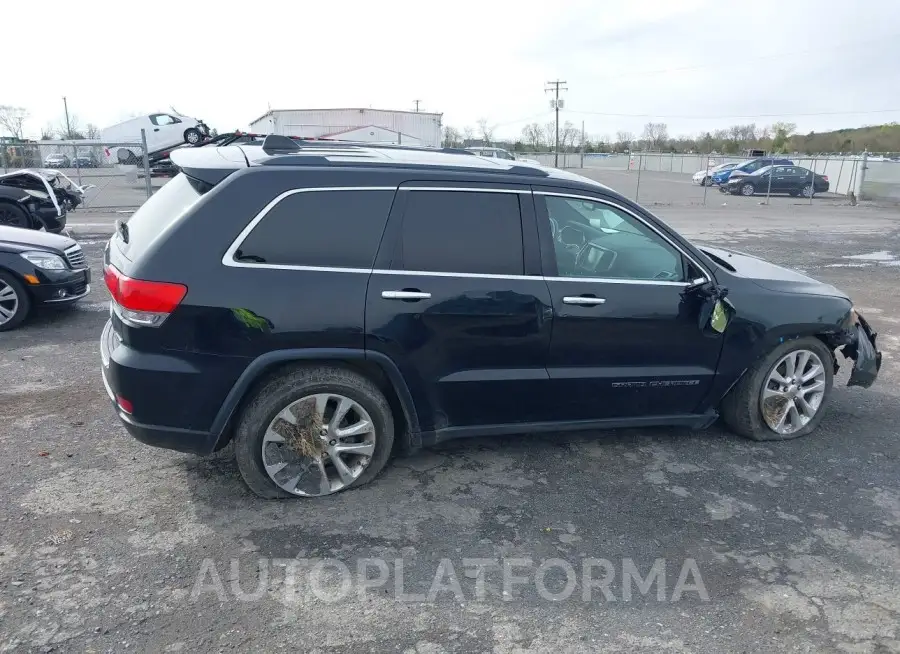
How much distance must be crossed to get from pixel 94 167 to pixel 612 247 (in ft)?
65.0

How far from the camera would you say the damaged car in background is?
38.0ft

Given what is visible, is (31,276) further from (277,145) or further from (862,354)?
(862,354)

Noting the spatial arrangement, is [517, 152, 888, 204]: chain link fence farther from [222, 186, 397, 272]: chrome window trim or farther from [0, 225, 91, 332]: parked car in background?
[222, 186, 397, 272]: chrome window trim

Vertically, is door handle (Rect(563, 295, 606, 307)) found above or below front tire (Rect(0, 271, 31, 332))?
above

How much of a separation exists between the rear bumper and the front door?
185cm

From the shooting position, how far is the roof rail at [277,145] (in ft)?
13.1

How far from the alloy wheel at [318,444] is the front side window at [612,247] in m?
1.53

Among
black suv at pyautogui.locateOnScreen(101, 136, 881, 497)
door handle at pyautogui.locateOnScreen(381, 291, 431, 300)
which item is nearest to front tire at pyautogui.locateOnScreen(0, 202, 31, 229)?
black suv at pyautogui.locateOnScreen(101, 136, 881, 497)

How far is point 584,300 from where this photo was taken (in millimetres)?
3947

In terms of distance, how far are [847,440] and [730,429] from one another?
2.64 ft

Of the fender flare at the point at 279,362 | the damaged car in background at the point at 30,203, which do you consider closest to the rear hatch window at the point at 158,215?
the fender flare at the point at 279,362

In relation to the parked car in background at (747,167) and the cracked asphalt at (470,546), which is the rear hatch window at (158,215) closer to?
the cracked asphalt at (470,546)

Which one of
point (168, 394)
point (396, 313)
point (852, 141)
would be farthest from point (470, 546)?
point (852, 141)

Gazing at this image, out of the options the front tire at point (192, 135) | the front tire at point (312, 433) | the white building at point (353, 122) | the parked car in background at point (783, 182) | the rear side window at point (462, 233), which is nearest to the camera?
the front tire at point (312, 433)
